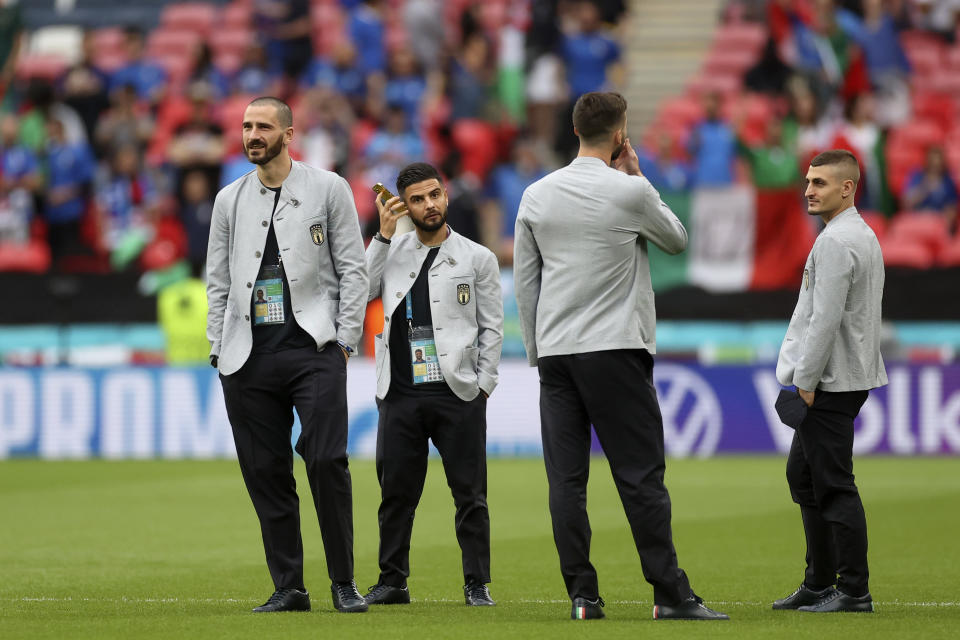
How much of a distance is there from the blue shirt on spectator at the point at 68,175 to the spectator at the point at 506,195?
565 cm

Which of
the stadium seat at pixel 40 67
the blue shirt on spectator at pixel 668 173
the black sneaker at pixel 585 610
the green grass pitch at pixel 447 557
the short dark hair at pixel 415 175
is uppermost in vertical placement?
the stadium seat at pixel 40 67

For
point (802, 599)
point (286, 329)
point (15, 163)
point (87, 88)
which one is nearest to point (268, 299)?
point (286, 329)

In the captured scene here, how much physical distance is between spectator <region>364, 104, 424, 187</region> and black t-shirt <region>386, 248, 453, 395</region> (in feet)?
40.9

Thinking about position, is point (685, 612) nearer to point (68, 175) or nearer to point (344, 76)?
point (68, 175)

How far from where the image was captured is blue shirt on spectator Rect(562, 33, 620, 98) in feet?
73.6

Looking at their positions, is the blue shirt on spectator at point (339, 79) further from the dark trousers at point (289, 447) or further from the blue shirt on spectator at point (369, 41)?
the dark trousers at point (289, 447)

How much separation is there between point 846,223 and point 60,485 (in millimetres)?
9425

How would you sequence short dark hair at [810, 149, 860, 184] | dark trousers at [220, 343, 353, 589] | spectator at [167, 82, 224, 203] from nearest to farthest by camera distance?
dark trousers at [220, 343, 353, 589] < short dark hair at [810, 149, 860, 184] < spectator at [167, 82, 224, 203]

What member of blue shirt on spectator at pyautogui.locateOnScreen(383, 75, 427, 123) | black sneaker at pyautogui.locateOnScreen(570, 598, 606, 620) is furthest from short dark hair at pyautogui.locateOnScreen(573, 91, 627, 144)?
blue shirt on spectator at pyautogui.locateOnScreen(383, 75, 427, 123)

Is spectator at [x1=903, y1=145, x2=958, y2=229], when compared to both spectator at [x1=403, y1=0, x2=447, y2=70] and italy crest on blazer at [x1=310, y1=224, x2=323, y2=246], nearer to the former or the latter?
spectator at [x1=403, y1=0, x2=447, y2=70]

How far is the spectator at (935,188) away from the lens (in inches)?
769

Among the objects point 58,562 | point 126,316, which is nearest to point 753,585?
point 58,562

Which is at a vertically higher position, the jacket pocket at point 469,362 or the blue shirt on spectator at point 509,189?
the blue shirt on spectator at point 509,189

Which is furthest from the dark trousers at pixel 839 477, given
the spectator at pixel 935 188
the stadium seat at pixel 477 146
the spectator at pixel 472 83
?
the spectator at pixel 472 83
